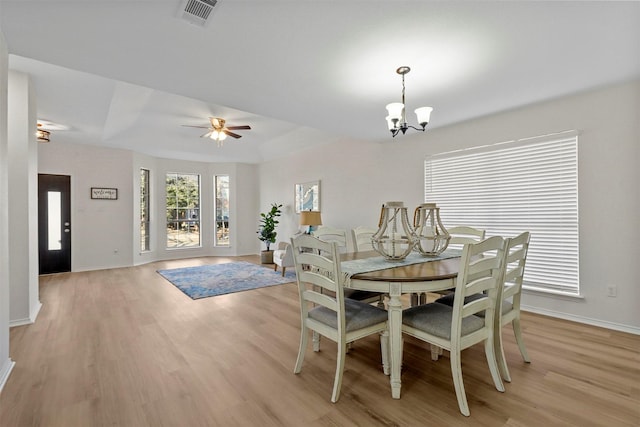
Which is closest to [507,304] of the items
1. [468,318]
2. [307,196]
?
[468,318]

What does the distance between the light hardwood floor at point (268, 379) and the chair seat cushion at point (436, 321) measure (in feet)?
1.40

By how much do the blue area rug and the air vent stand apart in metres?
3.42

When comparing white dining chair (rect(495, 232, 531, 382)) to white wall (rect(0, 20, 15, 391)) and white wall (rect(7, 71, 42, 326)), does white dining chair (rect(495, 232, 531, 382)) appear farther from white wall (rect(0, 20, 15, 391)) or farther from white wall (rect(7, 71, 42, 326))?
white wall (rect(7, 71, 42, 326))

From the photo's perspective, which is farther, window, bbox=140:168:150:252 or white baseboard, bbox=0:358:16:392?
window, bbox=140:168:150:252

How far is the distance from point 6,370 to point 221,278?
3157 mm

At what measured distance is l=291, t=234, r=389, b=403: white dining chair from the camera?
71.2 inches

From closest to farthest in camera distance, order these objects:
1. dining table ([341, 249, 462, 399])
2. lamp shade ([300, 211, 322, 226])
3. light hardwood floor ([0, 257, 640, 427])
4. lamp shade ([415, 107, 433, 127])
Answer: light hardwood floor ([0, 257, 640, 427]), dining table ([341, 249, 462, 399]), lamp shade ([415, 107, 433, 127]), lamp shade ([300, 211, 322, 226])

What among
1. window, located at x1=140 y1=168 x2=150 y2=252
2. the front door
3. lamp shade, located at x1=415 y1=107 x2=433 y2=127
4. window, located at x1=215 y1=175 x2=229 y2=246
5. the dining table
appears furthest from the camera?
window, located at x1=215 y1=175 x2=229 y2=246

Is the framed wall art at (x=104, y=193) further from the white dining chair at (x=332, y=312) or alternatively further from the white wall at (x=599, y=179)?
the white wall at (x=599, y=179)

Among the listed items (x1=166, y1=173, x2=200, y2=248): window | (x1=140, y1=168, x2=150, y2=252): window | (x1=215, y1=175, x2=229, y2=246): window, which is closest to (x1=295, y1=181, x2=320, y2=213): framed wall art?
(x1=215, y1=175, x2=229, y2=246): window

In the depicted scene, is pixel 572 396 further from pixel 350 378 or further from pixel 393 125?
pixel 393 125

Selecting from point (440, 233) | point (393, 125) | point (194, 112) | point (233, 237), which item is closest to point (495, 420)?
point (440, 233)

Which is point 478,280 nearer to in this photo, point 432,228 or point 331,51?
point 432,228

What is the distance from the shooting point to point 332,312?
2062 mm
